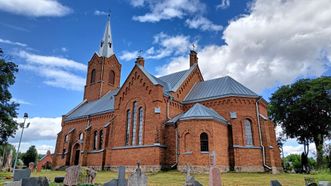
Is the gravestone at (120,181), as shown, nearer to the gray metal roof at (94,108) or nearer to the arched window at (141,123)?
the arched window at (141,123)

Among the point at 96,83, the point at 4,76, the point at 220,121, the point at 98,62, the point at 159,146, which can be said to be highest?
the point at 98,62

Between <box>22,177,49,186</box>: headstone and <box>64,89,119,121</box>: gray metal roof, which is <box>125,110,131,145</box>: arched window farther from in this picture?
<box>22,177,49,186</box>: headstone

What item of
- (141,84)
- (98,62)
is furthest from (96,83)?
(141,84)

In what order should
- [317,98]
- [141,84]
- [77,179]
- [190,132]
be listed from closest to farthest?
[77,179] → [190,132] → [141,84] → [317,98]

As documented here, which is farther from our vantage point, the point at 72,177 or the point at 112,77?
the point at 112,77

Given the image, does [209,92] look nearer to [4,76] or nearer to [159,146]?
[159,146]

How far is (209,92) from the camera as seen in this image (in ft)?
86.7

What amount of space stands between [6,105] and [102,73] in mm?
17214

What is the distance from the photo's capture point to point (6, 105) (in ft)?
76.0

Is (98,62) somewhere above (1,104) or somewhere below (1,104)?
above

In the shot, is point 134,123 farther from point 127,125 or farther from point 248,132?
point 248,132

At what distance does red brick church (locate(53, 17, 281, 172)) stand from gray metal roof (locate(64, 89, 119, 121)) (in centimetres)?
47

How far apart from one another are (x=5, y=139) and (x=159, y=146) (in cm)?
1498

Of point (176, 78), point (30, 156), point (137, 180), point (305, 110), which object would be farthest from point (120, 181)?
point (30, 156)
